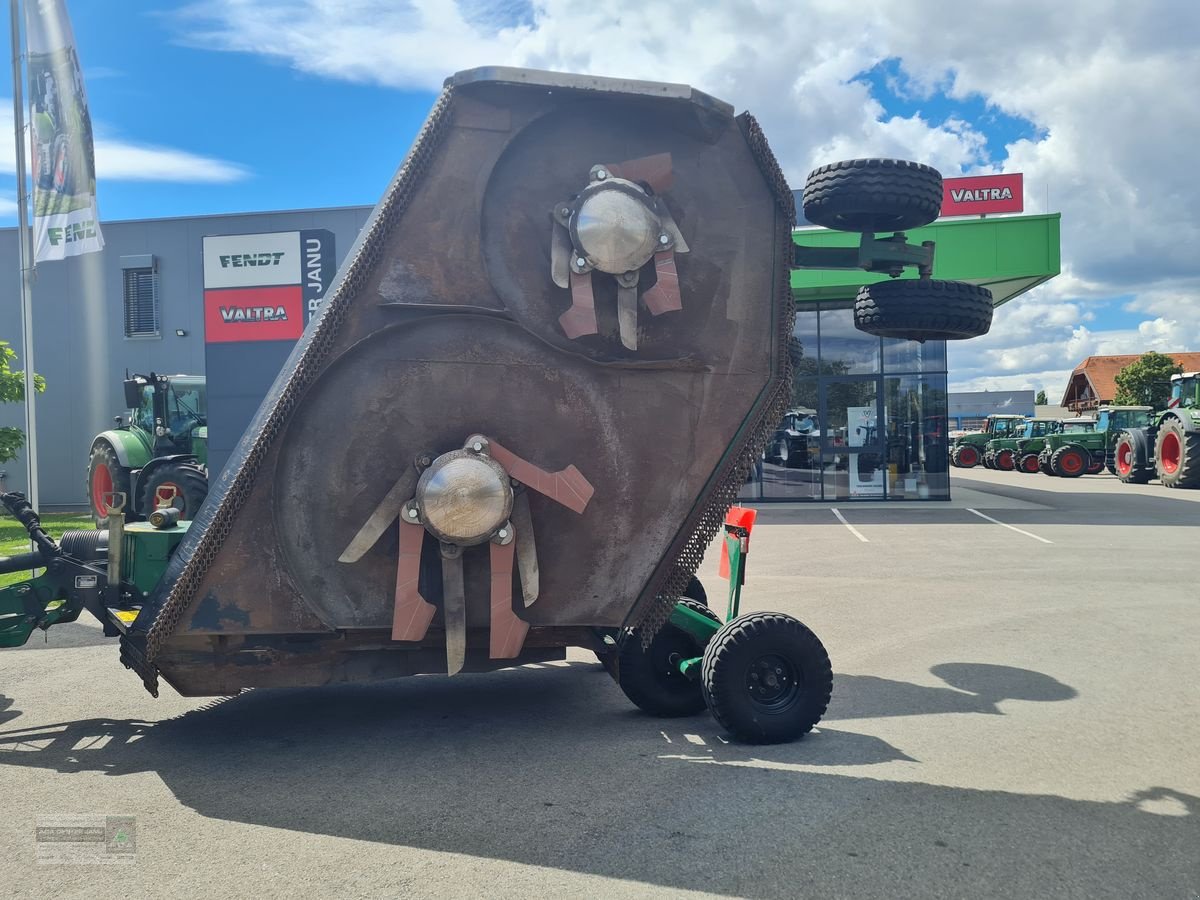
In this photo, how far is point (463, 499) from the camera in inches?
159

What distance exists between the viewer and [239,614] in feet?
13.9

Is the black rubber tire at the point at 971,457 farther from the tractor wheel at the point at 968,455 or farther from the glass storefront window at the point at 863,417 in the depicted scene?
the glass storefront window at the point at 863,417

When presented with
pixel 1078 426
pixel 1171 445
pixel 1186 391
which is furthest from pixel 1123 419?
pixel 1171 445

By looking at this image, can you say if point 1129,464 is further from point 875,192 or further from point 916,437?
point 875,192

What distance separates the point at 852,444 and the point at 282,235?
1311 cm

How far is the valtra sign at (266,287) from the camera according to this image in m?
15.4

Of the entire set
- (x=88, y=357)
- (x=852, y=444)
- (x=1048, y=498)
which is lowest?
(x=1048, y=498)

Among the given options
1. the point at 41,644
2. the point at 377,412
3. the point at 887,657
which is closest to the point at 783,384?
the point at 377,412

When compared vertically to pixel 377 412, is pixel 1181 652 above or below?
below

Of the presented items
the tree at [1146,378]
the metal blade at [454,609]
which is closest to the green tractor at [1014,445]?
the tree at [1146,378]

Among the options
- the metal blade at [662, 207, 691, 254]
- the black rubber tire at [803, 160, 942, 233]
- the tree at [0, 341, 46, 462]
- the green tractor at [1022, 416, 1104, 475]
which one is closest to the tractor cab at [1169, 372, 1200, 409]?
the green tractor at [1022, 416, 1104, 475]

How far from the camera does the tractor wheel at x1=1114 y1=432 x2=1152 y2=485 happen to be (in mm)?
26594

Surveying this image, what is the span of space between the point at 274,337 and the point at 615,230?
1268 centimetres

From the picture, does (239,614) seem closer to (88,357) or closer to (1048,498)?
(1048,498)
